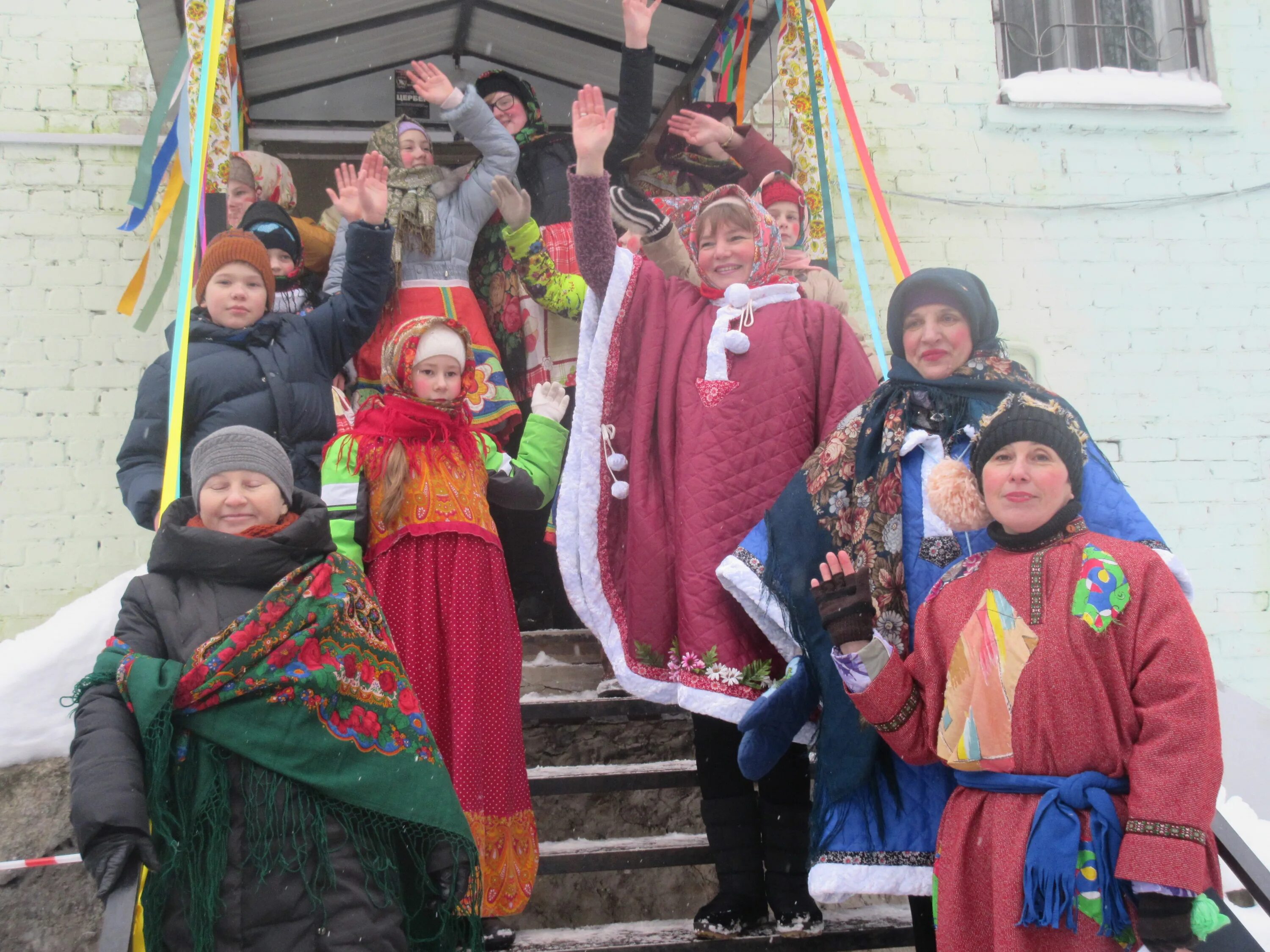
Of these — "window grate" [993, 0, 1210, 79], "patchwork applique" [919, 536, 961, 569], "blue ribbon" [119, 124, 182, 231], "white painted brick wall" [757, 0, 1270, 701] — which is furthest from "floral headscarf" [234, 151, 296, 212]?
"window grate" [993, 0, 1210, 79]

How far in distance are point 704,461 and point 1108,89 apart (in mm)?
4099

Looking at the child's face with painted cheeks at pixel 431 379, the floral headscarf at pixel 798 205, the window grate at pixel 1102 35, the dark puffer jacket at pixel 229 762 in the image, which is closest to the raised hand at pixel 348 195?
the child's face with painted cheeks at pixel 431 379

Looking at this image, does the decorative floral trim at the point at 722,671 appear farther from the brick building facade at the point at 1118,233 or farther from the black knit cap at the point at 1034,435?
the brick building facade at the point at 1118,233

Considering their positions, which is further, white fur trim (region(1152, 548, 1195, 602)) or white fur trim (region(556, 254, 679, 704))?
white fur trim (region(556, 254, 679, 704))

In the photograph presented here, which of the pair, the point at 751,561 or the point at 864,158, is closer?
the point at 751,561

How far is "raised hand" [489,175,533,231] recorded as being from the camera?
11.2 feet

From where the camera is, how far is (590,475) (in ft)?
8.27

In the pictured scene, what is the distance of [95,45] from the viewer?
15.8ft

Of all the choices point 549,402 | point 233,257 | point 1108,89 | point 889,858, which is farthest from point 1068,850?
point 1108,89

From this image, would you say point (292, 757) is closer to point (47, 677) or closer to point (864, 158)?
point (47, 677)

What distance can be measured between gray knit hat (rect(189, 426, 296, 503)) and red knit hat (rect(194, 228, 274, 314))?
81 centimetres

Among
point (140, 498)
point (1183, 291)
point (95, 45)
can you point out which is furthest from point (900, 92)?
point (140, 498)

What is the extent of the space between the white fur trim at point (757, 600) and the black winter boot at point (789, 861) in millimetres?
319

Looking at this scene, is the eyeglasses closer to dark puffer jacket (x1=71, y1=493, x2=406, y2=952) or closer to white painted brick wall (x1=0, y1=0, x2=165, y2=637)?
white painted brick wall (x1=0, y1=0, x2=165, y2=637)
